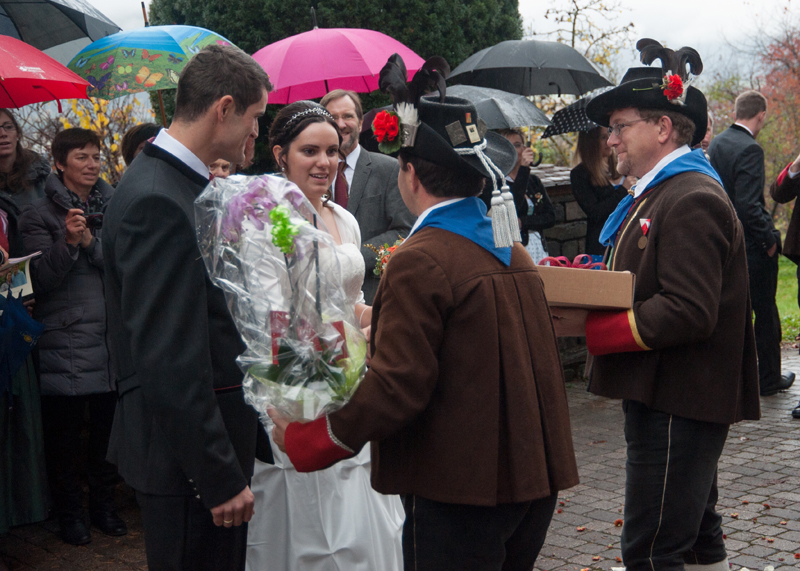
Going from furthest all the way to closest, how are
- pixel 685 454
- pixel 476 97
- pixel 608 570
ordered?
pixel 476 97 → pixel 608 570 → pixel 685 454

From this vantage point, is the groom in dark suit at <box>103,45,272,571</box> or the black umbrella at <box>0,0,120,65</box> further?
the black umbrella at <box>0,0,120,65</box>

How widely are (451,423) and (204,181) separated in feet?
3.14

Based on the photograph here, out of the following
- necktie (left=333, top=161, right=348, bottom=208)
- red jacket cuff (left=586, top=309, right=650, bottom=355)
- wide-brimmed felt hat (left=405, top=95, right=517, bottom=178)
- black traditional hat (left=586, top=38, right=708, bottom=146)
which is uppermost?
black traditional hat (left=586, top=38, right=708, bottom=146)

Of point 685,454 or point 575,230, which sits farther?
point 575,230

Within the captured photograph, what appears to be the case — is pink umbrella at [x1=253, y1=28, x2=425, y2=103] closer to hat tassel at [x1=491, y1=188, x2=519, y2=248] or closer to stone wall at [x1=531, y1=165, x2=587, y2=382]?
stone wall at [x1=531, y1=165, x2=587, y2=382]

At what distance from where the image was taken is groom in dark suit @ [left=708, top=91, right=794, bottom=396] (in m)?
6.31

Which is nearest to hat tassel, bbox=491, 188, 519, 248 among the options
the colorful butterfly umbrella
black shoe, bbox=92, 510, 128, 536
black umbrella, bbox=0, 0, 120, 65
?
the colorful butterfly umbrella

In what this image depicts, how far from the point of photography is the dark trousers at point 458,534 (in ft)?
6.61

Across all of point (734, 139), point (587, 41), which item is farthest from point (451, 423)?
point (587, 41)

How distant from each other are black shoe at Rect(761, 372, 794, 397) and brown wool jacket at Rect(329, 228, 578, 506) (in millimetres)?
5506

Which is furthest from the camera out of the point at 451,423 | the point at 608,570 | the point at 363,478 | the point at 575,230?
the point at 575,230

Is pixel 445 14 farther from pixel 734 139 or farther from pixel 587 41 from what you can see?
pixel 587 41

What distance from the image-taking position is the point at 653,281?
9.12ft

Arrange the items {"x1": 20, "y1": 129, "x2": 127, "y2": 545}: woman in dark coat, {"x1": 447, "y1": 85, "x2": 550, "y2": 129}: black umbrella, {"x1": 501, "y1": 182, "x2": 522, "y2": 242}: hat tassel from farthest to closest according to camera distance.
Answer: {"x1": 447, "y1": 85, "x2": 550, "y2": 129}: black umbrella
{"x1": 20, "y1": 129, "x2": 127, "y2": 545}: woman in dark coat
{"x1": 501, "y1": 182, "x2": 522, "y2": 242}: hat tassel
